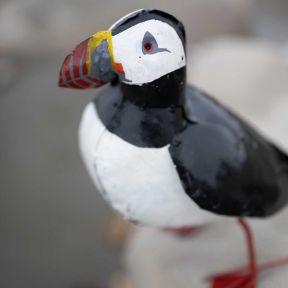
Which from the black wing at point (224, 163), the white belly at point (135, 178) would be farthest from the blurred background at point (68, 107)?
the white belly at point (135, 178)

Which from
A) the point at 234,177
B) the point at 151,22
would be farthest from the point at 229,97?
the point at 151,22

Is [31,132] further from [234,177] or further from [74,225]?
[234,177]

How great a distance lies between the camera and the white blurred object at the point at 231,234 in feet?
2.80

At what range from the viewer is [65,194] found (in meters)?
1.39

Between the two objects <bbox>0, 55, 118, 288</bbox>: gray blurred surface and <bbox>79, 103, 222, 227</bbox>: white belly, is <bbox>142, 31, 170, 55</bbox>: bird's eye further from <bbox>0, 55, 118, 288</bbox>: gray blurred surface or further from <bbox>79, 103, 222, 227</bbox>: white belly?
<bbox>0, 55, 118, 288</bbox>: gray blurred surface

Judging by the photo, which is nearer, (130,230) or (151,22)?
(151,22)

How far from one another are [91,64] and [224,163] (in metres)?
0.20

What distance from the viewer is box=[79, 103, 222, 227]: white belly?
0.59 meters

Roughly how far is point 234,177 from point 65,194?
2.71 ft

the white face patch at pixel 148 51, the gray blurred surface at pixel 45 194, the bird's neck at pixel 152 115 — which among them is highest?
the white face patch at pixel 148 51

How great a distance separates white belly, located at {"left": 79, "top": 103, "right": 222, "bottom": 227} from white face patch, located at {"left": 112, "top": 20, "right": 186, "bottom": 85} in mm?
93

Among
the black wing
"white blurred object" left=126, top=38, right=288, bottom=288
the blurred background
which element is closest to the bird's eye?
the black wing

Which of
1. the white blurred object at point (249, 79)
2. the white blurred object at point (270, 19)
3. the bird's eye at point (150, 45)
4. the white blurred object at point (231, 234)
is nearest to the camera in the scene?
the bird's eye at point (150, 45)

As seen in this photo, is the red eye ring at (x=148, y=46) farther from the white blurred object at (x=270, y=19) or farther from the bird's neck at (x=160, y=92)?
the white blurred object at (x=270, y=19)
